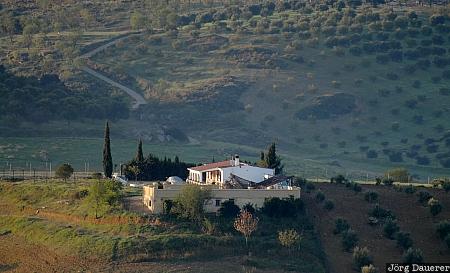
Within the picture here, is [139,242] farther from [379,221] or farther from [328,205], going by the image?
[379,221]

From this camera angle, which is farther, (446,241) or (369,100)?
(369,100)

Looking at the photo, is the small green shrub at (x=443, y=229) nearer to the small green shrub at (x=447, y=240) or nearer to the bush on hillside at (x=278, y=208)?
the small green shrub at (x=447, y=240)

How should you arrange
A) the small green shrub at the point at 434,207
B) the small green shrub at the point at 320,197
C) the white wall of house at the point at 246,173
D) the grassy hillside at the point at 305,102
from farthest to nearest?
the grassy hillside at the point at 305,102 < the white wall of house at the point at 246,173 < the small green shrub at the point at 320,197 < the small green shrub at the point at 434,207

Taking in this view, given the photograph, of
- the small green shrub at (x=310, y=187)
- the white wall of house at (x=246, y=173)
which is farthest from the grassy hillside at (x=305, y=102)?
the white wall of house at (x=246, y=173)

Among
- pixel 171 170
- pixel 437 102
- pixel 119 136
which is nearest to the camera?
pixel 171 170

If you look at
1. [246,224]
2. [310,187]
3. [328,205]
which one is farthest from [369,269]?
[310,187]

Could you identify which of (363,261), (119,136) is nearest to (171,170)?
(363,261)

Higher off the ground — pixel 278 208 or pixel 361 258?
pixel 278 208

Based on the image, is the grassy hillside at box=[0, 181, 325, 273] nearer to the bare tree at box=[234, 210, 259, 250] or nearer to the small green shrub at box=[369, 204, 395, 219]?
the bare tree at box=[234, 210, 259, 250]

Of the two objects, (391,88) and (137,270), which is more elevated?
(137,270)

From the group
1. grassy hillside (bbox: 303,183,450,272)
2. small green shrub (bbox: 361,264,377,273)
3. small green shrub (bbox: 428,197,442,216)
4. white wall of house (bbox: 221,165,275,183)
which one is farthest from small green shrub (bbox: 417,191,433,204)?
small green shrub (bbox: 361,264,377,273)

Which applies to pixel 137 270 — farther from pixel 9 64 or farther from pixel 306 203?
pixel 9 64
